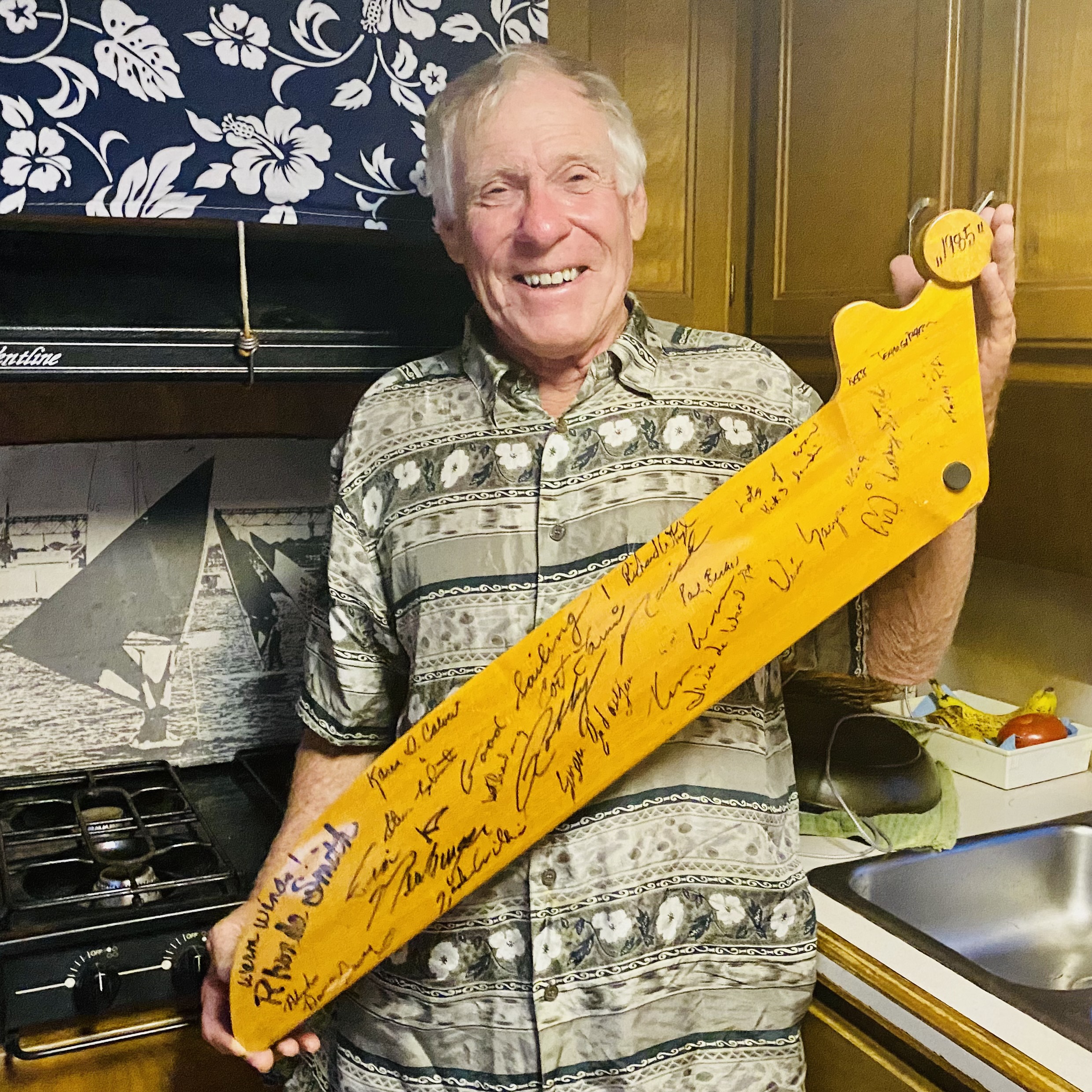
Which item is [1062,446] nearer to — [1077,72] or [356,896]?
[1077,72]

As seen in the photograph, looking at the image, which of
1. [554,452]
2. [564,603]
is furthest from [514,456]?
[564,603]

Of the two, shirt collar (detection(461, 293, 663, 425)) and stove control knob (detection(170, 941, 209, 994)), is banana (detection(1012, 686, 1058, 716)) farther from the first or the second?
stove control knob (detection(170, 941, 209, 994))

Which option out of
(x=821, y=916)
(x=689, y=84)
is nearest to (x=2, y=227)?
(x=689, y=84)

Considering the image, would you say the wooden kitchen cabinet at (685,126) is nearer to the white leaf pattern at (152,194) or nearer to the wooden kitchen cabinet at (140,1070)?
the white leaf pattern at (152,194)

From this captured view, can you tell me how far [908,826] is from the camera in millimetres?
1339

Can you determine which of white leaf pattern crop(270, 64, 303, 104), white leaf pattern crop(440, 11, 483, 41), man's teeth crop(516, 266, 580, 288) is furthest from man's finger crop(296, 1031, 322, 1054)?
white leaf pattern crop(440, 11, 483, 41)

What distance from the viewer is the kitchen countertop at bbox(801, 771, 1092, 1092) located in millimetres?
895

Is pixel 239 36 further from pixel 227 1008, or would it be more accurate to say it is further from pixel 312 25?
pixel 227 1008

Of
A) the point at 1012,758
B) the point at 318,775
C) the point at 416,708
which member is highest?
the point at 416,708

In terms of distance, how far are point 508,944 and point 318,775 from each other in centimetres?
27

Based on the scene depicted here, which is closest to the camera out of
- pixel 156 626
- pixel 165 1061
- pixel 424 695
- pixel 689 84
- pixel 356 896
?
pixel 356 896

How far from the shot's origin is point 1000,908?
4.29 ft

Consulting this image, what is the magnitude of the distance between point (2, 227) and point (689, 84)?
0.90 m

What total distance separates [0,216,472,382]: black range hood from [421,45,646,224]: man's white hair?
0.81 ft
